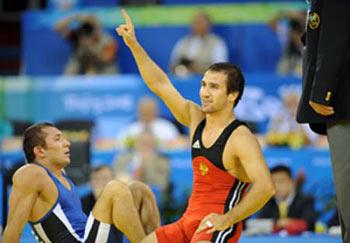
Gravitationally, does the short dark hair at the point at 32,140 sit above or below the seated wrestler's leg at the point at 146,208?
above

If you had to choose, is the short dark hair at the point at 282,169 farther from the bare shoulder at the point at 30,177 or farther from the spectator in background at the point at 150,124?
the bare shoulder at the point at 30,177

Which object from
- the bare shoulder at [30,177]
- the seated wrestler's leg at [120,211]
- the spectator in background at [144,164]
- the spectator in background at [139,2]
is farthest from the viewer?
the spectator in background at [139,2]

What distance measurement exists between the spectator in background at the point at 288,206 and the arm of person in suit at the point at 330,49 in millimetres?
3842

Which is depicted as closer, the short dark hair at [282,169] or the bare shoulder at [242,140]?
the bare shoulder at [242,140]

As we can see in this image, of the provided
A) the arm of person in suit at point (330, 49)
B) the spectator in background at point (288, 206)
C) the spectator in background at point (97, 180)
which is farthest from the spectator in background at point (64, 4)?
the arm of person in suit at point (330, 49)

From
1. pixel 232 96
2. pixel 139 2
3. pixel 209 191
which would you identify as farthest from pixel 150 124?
pixel 209 191

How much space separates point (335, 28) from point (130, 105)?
25.5 feet

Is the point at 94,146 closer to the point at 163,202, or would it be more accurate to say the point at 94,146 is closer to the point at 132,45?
the point at 163,202

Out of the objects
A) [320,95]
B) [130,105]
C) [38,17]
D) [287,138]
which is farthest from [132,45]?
[38,17]

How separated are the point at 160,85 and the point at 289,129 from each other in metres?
5.43

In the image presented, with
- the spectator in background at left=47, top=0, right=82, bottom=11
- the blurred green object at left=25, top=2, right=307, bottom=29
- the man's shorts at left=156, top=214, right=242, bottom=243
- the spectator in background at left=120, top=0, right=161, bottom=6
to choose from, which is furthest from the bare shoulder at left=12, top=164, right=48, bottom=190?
the spectator in background at left=47, top=0, right=82, bottom=11

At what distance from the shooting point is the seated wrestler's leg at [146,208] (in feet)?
22.6

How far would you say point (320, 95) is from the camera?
567cm

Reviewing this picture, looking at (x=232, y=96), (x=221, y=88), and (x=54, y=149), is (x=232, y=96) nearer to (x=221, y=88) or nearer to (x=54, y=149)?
(x=221, y=88)
